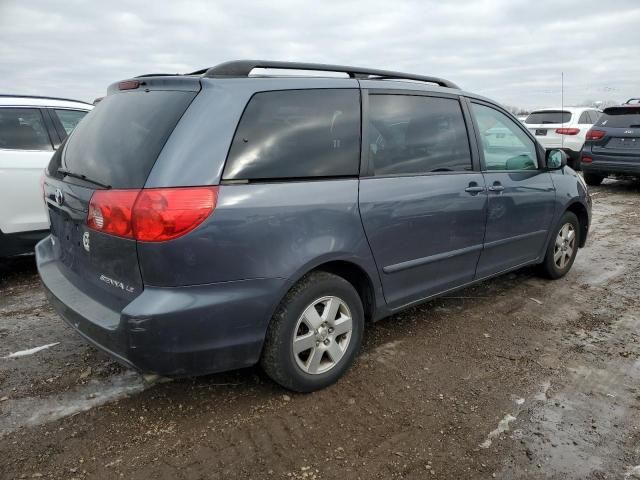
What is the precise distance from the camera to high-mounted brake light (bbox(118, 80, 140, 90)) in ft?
8.70

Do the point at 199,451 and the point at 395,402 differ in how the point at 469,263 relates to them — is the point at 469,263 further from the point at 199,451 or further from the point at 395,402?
the point at 199,451

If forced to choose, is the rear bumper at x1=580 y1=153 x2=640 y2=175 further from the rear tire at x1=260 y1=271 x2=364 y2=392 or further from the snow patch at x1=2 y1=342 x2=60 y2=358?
the snow patch at x1=2 y1=342 x2=60 y2=358

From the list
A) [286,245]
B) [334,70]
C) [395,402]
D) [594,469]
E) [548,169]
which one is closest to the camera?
[594,469]

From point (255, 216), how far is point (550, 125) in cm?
1241

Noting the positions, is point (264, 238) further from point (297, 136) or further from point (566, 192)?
point (566, 192)

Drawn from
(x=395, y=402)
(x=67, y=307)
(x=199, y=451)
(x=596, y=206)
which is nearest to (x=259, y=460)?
(x=199, y=451)

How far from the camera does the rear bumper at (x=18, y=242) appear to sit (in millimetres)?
4355

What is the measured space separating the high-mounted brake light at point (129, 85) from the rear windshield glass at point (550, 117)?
12353 millimetres

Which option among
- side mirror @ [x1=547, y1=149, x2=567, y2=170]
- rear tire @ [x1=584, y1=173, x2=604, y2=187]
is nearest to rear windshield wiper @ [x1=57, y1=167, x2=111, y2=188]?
side mirror @ [x1=547, y1=149, x2=567, y2=170]

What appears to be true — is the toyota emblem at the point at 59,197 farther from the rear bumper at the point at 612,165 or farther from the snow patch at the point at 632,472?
the rear bumper at the point at 612,165

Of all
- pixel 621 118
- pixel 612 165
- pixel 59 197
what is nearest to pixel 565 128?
pixel 621 118

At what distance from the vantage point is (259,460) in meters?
2.24

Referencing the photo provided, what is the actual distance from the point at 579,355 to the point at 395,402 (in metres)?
1.43

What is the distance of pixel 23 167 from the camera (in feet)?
14.6
